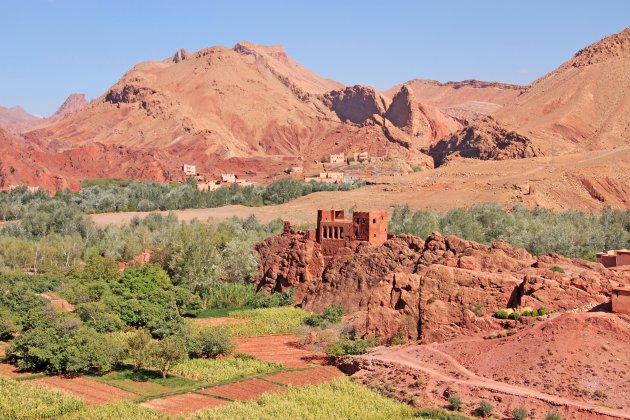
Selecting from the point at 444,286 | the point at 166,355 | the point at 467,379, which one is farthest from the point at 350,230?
the point at 467,379

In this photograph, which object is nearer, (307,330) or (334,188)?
(307,330)

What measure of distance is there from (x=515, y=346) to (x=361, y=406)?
586 centimetres

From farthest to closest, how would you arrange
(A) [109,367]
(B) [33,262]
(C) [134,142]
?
(C) [134,142] < (B) [33,262] < (A) [109,367]

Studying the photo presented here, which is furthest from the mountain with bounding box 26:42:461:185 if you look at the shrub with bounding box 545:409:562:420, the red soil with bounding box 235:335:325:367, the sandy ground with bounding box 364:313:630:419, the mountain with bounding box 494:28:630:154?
the shrub with bounding box 545:409:562:420

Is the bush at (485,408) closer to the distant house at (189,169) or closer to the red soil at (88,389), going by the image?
the red soil at (88,389)

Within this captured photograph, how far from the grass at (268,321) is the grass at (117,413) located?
47.5 ft

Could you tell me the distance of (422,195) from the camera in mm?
89625

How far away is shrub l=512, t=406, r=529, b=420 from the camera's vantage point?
24422 mm

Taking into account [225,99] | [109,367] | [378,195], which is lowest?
[109,367]

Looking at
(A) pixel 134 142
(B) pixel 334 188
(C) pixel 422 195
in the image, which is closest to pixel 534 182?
(C) pixel 422 195

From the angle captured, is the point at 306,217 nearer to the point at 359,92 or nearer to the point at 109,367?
the point at 109,367

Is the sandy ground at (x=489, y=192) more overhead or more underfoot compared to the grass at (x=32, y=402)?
more overhead

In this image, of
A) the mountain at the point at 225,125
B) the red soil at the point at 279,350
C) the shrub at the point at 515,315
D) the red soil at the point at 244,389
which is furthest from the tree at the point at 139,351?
the mountain at the point at 225,125

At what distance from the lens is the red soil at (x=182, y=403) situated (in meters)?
27.0
